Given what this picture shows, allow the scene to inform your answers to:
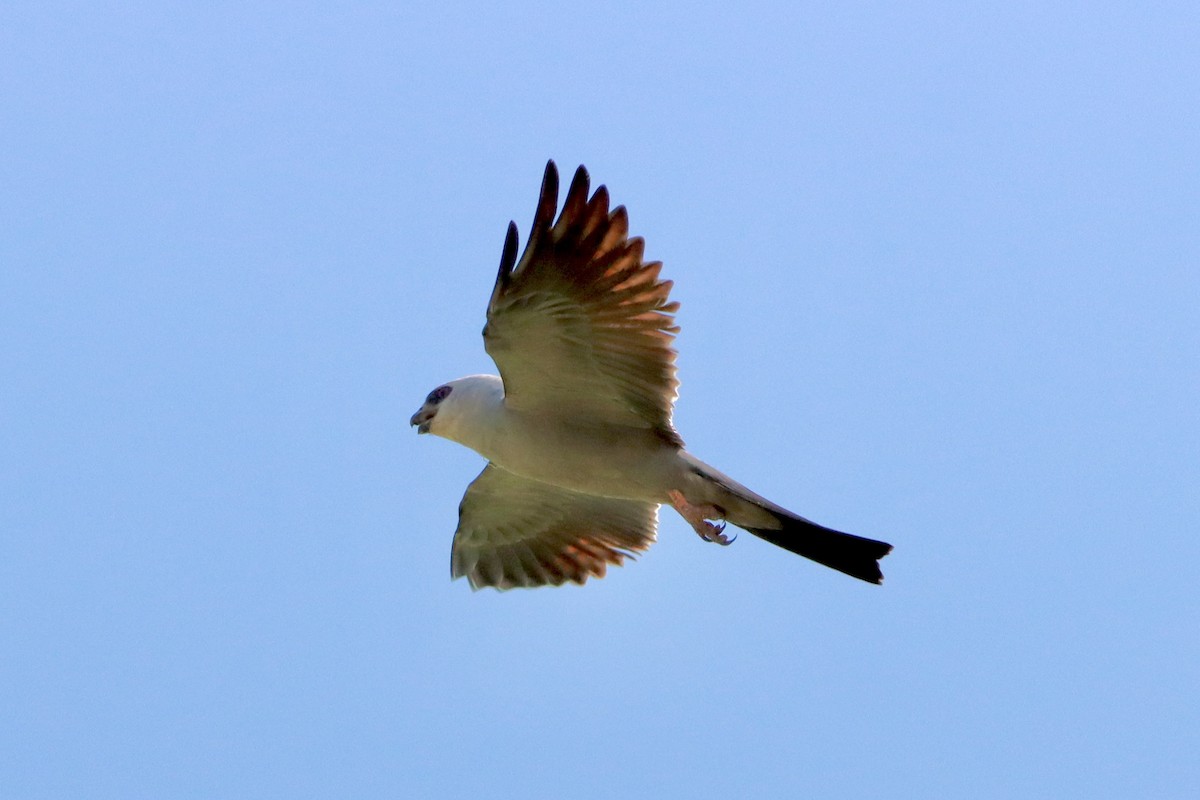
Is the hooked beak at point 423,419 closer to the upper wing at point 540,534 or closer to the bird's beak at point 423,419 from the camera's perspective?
the bird's beak at point 423,419

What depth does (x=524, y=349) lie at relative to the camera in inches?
297

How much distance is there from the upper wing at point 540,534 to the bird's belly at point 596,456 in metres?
1.10

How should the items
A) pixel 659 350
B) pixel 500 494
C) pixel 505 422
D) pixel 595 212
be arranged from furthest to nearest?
pixel 500 494 → pixel 505 422 → pixel 659 350 → pixel 595 212

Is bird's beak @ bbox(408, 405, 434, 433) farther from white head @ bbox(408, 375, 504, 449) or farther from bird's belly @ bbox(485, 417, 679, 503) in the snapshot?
bird's belly @ bbox(485, 417, 679, 503)

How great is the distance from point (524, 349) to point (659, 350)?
741mm

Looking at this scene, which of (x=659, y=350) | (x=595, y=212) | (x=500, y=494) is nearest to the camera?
(x=595, y=212)

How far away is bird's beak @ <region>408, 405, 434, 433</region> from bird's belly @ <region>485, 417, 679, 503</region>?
2.02 feet

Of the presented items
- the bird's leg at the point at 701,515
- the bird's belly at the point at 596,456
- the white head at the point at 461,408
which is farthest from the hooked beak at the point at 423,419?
the bird's leg at the point at 701,515

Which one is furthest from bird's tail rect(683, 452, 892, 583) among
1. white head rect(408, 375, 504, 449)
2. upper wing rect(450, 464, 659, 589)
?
upper wing rect(450, 464, 659, 589)

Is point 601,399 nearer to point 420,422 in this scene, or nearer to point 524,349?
point 524,349

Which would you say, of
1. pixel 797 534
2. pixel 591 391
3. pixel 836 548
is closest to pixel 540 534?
pixel 591 391

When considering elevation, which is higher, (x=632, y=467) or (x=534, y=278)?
(x=534, y=278)

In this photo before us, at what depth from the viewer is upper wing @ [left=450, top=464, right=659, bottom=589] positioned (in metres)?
9.24

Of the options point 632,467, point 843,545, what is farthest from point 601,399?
point 843,545
